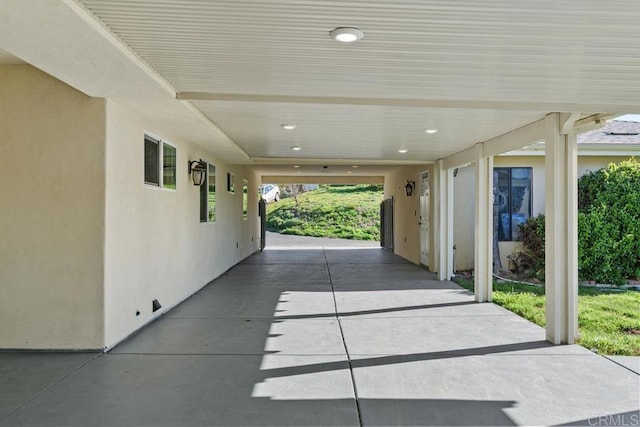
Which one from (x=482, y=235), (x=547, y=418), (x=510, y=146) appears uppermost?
(x=510, y=146)

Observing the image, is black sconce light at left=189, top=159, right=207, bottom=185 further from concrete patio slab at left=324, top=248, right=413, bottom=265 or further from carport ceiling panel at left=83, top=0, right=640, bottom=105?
concrete patio slab at left=324, top=248, right=413, bottom=265

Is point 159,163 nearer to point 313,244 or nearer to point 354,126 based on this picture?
point 354,126

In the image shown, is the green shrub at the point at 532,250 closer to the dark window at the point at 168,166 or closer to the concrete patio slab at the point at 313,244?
the dark window at the point at 168,166

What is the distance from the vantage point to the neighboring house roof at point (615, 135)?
9.17 meters

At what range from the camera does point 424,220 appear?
10695mm

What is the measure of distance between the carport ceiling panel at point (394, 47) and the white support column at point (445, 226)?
4.80 metres

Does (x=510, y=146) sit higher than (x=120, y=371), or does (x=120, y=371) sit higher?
(x=510, y=146)

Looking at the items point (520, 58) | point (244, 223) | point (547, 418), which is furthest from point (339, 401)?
point (244, 223)

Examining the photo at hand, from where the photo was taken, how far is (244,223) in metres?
12.7

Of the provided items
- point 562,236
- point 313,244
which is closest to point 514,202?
point 562,236

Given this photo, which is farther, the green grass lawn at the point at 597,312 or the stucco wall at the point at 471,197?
the stucco wall at the point at 471,197

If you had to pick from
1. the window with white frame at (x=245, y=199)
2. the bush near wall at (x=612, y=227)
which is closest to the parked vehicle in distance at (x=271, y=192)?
the window with white frame at (x=245, y=199)

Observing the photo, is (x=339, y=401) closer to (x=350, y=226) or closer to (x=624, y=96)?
(x=624, y=96)

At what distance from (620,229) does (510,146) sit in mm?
3987
